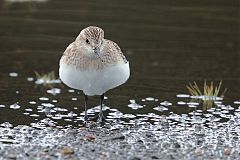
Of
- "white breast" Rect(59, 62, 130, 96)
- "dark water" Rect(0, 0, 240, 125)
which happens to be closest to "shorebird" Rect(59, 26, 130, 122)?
"white breast" Rect(59, 62, 130, 96)

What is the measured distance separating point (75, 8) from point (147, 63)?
251 inches

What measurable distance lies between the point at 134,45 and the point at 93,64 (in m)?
6.77

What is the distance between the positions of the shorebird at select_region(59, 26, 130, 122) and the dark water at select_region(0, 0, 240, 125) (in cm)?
91

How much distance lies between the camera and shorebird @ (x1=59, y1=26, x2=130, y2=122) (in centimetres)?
950

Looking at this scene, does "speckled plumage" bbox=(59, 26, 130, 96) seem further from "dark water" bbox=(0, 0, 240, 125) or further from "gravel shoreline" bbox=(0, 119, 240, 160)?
"dark water" bbox=(0, 0, 240, 125)

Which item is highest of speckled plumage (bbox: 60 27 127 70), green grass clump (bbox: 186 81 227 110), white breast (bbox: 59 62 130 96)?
speckled plumage (bbox: 60 27 127 70)

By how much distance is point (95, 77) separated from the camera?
9.62 metres

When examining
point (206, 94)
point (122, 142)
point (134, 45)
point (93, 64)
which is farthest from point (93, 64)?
point (134, 45)

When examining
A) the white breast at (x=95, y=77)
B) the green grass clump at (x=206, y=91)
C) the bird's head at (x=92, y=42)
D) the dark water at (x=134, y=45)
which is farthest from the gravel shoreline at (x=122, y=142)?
the green grass clump at (x=206, y=91)

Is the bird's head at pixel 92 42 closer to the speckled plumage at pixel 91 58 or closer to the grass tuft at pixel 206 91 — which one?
the speckled plumage at pixel 91 58

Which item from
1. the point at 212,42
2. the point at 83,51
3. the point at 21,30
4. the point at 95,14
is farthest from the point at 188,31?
the point at 83,51

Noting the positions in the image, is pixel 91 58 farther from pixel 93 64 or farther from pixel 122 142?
pixel 122 142

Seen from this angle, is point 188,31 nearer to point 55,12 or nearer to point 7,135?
point 55,12

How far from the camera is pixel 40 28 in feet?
58.1
